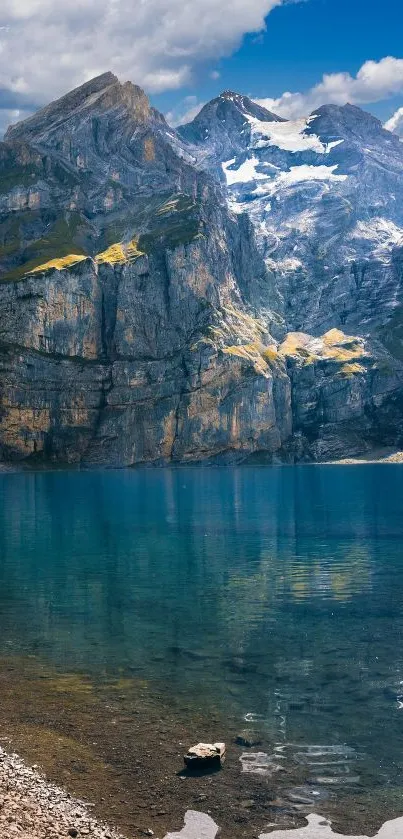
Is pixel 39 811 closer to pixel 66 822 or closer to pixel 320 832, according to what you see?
pixel 66 822

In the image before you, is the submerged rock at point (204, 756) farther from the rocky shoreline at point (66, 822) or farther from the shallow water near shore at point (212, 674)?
the rocky shoreline at point (66, 822)

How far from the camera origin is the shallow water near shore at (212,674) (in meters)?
34.0

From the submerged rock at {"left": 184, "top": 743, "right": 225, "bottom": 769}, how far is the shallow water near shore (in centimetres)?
58

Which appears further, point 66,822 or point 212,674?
point 212,674

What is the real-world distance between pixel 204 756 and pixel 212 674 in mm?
13875

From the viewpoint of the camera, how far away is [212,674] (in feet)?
162

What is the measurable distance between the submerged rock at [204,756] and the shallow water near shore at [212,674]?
58 centimetres

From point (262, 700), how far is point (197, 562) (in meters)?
48.9

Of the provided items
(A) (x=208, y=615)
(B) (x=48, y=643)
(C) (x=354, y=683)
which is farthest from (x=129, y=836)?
(A) (x=208, y=615)

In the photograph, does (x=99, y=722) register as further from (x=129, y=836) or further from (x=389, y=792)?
(x=389, y=792)

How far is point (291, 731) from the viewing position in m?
40.5

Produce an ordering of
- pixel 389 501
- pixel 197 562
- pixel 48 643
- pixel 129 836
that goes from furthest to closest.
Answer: pixel 389 501 → pixel 197 562 → pixel 48 643 → pixel 129 836

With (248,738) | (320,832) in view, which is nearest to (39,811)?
(320,832)

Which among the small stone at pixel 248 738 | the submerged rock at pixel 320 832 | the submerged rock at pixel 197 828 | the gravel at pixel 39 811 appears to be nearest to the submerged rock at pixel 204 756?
the small stone at pixel 248 738
